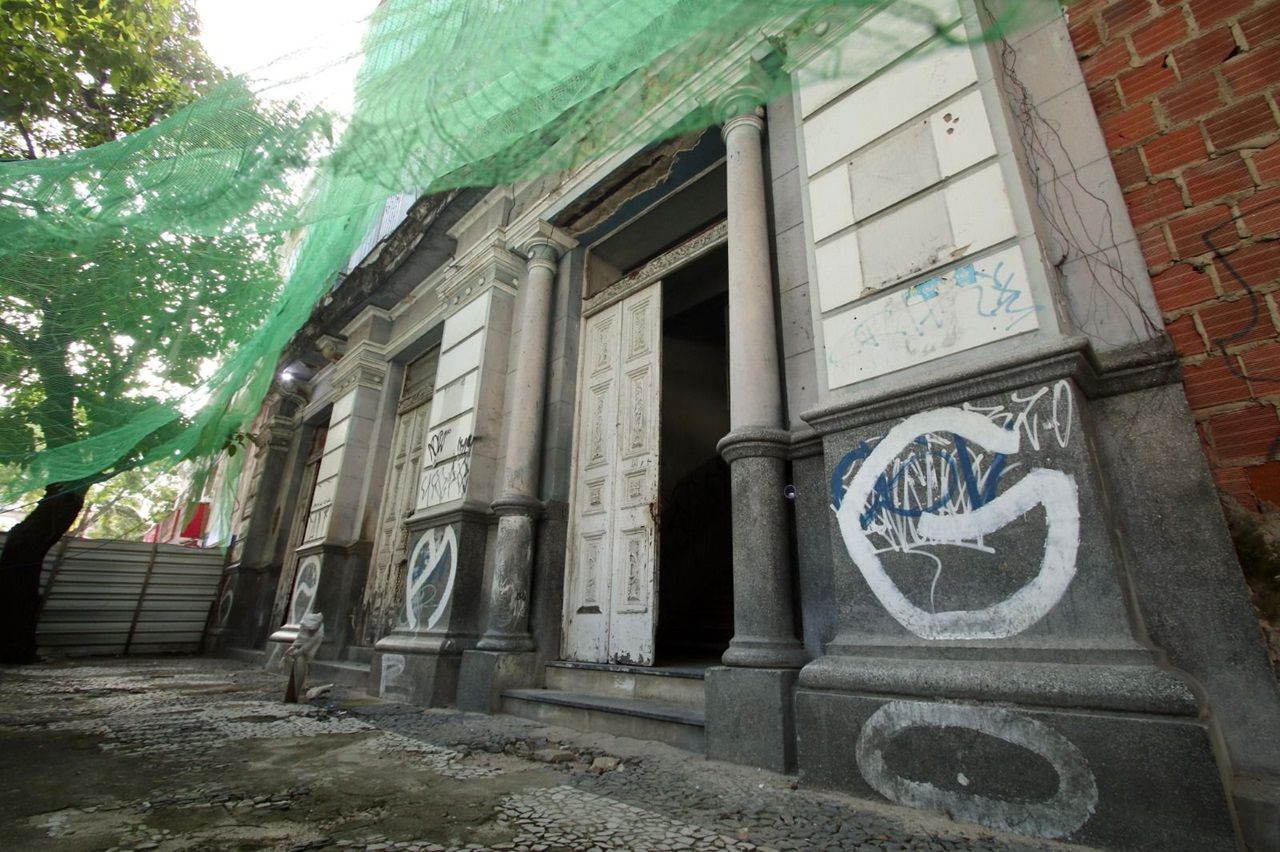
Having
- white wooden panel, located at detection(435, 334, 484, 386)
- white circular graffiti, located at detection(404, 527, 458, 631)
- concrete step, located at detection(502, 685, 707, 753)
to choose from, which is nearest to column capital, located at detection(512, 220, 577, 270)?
white wooden panel, located at detection(435, 334, 484, 386)

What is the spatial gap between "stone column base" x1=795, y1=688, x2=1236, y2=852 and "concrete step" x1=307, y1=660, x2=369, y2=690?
530 cm

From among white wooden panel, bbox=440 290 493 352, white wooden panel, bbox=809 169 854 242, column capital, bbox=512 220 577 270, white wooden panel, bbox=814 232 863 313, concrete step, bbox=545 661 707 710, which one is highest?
column capital, bbox=512 220 577 270

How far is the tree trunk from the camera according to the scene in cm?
827

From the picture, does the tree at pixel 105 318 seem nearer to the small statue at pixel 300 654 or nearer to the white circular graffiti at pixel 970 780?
the small statue at pixel 300 654

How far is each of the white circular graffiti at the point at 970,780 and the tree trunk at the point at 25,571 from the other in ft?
35.5

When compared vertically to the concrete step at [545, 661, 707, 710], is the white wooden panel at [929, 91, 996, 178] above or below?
above

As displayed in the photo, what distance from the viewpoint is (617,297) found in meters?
5.83

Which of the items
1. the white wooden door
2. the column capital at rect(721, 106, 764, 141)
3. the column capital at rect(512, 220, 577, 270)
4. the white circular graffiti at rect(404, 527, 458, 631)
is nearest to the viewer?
the column capital at rect(721, 106, 764, 141)

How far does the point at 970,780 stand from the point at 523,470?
4.04 m

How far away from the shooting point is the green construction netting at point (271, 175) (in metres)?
2.76

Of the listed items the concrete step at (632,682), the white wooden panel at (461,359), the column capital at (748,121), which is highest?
the column capital at (748,121)

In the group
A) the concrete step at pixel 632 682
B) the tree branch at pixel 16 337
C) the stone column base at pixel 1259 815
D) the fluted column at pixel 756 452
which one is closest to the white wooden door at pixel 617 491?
the concrete step at pixel 632 682

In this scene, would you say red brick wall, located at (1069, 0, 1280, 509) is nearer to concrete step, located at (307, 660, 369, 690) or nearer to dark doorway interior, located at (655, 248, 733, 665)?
dark doorway interior, located at (655, 248, 733, 665)

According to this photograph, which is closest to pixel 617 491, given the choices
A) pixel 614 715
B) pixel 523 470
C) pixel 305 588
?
pixel 523 470
